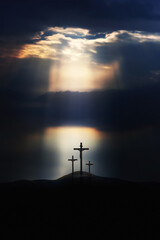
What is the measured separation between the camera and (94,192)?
49406 millimetres

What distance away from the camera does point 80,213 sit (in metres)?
39.5

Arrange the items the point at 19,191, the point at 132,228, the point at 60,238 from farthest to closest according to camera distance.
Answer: the point at 19,191, the point at 132,228, the point at 60,238

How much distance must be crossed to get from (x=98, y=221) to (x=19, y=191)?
63.2ft

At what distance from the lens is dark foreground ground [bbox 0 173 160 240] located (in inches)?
1312

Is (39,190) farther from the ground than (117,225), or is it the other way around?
(39,190)

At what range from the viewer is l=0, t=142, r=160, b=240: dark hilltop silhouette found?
1313 inches

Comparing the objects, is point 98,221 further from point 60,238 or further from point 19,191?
point 19,191

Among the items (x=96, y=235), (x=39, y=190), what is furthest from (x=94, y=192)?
(x=96, y=235)

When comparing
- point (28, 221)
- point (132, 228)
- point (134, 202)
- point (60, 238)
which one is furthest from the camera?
point (134, 202)

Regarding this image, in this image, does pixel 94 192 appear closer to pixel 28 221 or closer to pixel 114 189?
pixel 114 189

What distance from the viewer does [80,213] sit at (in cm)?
3950

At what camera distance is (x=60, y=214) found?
3922 cm

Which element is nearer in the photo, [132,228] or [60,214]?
[132,228]

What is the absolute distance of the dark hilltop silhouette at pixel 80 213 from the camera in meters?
33.3
